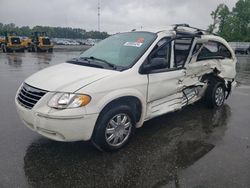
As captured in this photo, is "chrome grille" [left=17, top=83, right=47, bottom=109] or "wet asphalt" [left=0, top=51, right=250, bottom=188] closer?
"wet asphalt" [left=0, top=51, right=250, bottom=188]

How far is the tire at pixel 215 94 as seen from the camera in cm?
557

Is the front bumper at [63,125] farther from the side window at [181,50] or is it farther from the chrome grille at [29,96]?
the side window at [181,50]

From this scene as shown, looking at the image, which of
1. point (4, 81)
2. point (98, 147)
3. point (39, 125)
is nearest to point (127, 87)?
point (98, 147)

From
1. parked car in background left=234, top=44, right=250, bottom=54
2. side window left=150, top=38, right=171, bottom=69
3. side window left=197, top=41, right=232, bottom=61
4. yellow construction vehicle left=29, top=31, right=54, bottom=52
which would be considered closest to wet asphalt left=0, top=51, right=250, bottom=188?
side window left=150, top=38, right=171, bottom=69

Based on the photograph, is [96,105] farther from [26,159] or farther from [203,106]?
[203,106]

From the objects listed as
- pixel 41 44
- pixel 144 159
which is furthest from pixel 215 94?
pixel 41 44

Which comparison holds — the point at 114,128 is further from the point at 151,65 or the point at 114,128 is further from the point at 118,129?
the point at 151,65

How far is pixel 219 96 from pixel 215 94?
266 millimetres

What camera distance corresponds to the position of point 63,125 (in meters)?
3.09

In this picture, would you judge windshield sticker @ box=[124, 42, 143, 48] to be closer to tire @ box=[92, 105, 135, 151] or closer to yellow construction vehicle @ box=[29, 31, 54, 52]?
tire @ box=[92, 105, 135, 151]

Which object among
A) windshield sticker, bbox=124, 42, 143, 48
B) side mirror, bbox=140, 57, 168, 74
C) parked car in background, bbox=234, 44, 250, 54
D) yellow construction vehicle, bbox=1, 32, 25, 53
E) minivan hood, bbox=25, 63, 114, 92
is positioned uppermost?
windshield sticker, bbox=124, 42, 143, 48

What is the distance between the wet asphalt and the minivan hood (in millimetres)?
1000

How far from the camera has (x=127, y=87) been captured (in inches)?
139

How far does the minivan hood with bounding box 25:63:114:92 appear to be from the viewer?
3.22m
